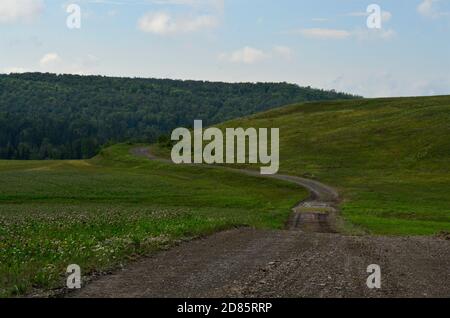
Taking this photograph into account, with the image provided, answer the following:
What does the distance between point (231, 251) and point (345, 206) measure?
38.7 metres

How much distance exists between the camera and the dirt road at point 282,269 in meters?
14.8

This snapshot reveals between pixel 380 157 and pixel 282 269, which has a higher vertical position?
pixel 380 157

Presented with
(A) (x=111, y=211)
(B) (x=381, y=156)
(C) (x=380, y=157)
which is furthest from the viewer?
(B) (x=381, y=156)

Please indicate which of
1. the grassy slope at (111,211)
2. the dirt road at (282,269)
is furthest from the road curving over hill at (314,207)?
the dirt road at (282,269)

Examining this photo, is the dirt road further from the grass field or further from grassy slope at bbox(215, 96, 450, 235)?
the grass field

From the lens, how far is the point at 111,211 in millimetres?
47656

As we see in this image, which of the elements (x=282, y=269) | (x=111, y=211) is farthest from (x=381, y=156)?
(x=282, y=269)

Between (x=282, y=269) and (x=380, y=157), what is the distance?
84606 mm

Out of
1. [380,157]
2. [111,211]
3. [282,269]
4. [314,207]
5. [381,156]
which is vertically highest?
[381,156]

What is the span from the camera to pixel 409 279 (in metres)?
17.0

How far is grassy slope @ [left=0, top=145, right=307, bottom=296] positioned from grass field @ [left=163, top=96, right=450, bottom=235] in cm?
885

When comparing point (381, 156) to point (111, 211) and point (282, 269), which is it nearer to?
point (111, 211)

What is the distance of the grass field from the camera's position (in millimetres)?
52500

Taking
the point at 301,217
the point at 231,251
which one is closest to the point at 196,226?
the point at 231,251
